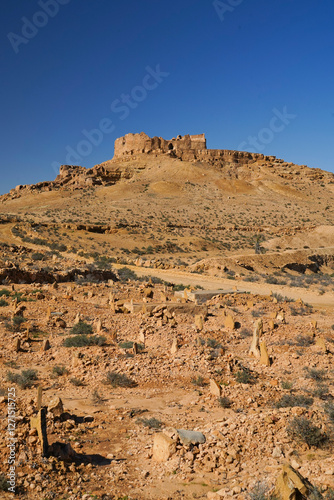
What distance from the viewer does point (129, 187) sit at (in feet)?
222

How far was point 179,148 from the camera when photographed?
82750mm

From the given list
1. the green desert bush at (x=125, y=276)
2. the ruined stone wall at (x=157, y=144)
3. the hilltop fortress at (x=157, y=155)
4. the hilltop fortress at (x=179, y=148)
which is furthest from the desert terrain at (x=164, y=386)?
the ruined stone wall at (x=157, y=144)

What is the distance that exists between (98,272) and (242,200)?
48.2m

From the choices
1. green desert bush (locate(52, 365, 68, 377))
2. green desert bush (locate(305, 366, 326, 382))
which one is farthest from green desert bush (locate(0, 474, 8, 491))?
green desert bush (locate(305, 366, 326, 382))

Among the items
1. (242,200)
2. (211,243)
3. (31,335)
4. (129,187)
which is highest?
(129,187)

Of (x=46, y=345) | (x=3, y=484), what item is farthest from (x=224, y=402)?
(x=46, y=345)

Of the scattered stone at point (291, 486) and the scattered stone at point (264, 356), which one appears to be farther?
the scattered stone at point (264, 356)

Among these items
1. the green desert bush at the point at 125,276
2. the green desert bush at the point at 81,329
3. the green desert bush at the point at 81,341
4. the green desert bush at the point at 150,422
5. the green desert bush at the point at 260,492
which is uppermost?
the green desert bush at the point at 125,276

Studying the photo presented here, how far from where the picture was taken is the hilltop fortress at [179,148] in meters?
81.1

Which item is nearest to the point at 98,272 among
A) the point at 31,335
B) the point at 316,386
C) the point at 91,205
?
the point at 31,335

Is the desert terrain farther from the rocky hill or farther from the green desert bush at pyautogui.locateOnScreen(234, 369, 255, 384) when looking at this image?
the rocky hill

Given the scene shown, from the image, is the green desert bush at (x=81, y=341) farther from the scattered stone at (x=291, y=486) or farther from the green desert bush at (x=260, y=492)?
the scattered stone at (x=291, y=486)

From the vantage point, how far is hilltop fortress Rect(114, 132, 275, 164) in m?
81.1

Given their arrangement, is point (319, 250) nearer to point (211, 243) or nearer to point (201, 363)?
point (211, 243)
